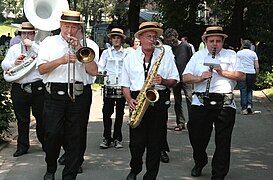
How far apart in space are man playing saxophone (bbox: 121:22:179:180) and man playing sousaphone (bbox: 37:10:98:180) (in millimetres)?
476

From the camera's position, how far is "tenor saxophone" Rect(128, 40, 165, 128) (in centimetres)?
613

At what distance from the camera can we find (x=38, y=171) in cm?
742

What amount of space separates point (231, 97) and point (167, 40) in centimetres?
327

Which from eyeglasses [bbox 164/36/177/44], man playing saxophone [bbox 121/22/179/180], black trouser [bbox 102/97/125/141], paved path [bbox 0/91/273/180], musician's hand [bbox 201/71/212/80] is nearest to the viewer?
man playing saxophone [bbox 121/22/179/180]

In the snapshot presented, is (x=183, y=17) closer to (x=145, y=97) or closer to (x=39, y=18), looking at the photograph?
(x=39, y=18)

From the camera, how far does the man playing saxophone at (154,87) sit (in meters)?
6.36

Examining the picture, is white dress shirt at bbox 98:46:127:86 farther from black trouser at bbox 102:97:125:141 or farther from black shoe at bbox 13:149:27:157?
black shoe at bbox 13:149:27:157

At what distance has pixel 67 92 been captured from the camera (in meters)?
6.30

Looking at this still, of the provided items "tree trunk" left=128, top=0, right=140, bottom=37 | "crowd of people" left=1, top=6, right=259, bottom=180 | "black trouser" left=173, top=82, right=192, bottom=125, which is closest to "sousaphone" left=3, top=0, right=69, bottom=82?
"crowd of people" left=1, top=6, right=259, bottom=180

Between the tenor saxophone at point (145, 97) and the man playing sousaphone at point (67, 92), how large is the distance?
1.95 ft

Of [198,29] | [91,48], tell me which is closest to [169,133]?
[91,48]

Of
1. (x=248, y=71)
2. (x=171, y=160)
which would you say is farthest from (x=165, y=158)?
(x=248, y=71)

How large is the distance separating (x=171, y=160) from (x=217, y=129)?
163 cm

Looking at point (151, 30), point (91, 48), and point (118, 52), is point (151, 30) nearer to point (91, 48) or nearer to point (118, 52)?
point (91, 48)
